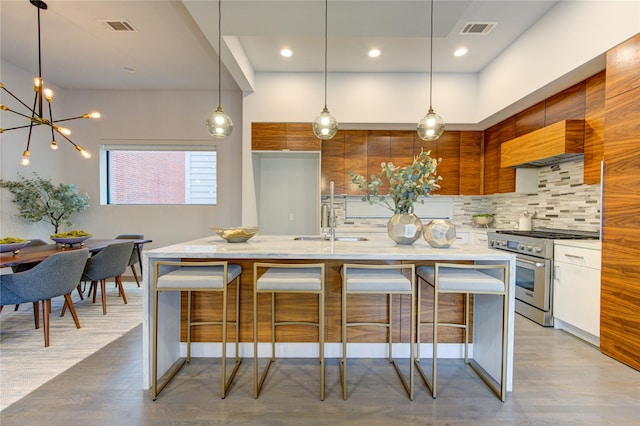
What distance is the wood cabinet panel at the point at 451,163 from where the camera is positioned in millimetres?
4508

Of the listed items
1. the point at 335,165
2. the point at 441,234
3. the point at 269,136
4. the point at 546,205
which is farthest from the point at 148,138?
the point at 546,205

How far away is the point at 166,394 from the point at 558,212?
4.39 metres

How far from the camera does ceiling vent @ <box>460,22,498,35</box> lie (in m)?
3.03

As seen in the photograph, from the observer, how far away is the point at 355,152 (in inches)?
176

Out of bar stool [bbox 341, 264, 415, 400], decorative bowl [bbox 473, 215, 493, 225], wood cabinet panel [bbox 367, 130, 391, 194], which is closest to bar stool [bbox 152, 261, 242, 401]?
bar stool [bbox 341, 264, 415, 400]

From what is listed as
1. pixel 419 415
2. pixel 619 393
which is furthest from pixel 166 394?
pixel 619 393

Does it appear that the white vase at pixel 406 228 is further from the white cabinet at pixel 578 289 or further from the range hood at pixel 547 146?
the range hood at pixel 547 146

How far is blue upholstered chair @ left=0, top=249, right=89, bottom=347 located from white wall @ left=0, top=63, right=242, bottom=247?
7.72ft

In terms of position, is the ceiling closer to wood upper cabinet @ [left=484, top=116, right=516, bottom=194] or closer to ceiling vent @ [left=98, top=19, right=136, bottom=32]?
ceiling vent @ [left=98, top=19, right=136, bottom=32]

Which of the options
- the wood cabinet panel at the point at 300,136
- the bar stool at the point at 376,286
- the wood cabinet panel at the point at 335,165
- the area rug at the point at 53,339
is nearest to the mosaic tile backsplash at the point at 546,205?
the wood cabinet panel at the point at 335,165

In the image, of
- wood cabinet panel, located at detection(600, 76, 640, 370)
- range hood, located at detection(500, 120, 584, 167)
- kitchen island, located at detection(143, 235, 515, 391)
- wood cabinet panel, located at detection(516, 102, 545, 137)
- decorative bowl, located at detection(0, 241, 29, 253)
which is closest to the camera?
kitchen island, located at detection(143, 235, 515, 391)

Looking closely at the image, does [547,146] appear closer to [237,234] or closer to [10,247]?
[237,234]

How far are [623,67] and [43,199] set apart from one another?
7032mm

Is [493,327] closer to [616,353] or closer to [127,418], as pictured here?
[616,353]
